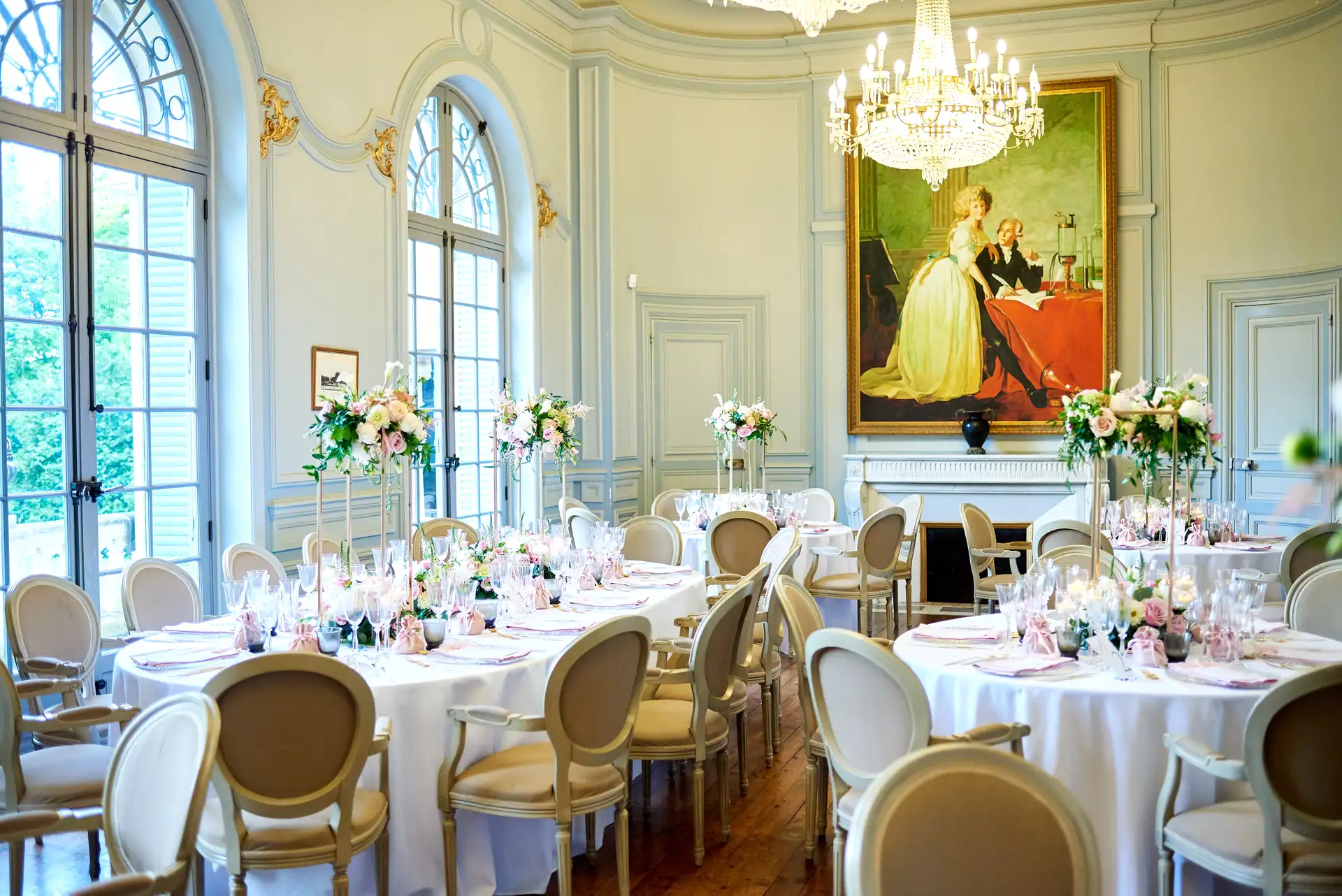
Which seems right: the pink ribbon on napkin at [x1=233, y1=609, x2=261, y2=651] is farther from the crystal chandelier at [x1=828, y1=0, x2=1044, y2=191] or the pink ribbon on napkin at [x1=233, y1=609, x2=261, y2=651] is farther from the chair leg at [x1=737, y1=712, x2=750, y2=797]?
the crystal chandelier at [x1=828, y1=0, x2=1044, y2=191]

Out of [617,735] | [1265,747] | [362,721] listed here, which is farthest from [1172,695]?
[362,721]

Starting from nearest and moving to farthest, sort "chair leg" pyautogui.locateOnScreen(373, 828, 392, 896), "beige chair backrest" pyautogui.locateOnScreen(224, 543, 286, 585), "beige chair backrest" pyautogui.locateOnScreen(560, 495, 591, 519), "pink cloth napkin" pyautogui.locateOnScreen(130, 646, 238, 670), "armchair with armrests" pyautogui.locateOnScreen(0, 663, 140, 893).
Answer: "armchair with armrests" pyautogui.locateOnScreen(0, 663, 140, 893) → "chair leg" pyautogui.locateOnScreen(373, 828, 392, 896) → "pink cloth napkin" pyautogui.locateOnScreen(130, 646, 238, 670) → "beige chair backrest" pyautogui.locateOnScreen(224, 543, 286, 585) → "beige chair backrest" pyautogui.locateOnScreen(560, 495, 591, 519)

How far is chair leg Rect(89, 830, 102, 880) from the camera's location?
3.71m

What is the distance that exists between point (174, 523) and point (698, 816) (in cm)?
332

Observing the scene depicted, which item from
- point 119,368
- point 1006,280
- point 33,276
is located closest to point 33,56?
point 33,276

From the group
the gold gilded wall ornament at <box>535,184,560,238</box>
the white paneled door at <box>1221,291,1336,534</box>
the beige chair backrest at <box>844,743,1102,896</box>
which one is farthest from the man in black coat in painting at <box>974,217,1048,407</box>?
the beige chair backrest at <box>844,743,1102,896</box>

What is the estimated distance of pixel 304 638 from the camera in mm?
3510

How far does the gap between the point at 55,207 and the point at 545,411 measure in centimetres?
244

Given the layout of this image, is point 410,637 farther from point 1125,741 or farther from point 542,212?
point 542,212

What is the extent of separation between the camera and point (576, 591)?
197 inches

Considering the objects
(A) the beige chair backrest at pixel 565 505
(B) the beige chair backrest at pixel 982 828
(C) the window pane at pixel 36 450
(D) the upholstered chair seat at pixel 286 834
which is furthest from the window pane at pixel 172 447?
(B) the beige chair backrest at pixel 982 828

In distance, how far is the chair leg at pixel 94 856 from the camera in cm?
371

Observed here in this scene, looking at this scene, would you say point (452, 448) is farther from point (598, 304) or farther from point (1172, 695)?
point (1172, 695)

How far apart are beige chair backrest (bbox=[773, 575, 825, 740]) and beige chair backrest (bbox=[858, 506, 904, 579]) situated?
323 centimetres
